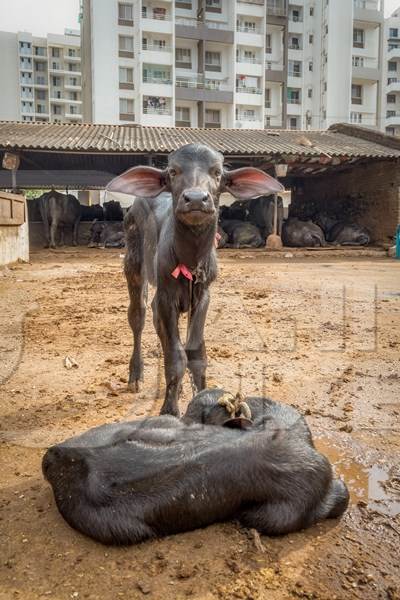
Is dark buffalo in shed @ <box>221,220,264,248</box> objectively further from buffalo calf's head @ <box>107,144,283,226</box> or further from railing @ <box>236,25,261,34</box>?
railing @ <box>236,25,261,34</box>

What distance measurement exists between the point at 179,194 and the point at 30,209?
1819 cm

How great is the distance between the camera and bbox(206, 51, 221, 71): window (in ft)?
140

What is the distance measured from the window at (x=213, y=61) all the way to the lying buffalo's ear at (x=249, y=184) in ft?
141

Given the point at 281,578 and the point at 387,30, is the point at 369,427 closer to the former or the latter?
the point at 281,578

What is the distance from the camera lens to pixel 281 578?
179 centimetres

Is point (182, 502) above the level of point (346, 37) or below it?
below

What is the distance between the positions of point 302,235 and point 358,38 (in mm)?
40137

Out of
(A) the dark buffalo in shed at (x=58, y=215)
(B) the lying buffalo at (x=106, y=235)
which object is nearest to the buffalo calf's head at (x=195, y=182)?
(B) the lying buffalo at (x=106, y=235)

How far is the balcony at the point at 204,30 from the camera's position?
40.5 meters

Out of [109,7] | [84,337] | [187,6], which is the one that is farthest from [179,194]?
[187,6]

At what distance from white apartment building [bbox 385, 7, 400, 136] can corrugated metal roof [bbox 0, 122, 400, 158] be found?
3611cm

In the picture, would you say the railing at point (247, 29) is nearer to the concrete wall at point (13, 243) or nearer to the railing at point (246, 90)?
the railing at point (246, 90)

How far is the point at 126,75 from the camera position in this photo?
40281 mm

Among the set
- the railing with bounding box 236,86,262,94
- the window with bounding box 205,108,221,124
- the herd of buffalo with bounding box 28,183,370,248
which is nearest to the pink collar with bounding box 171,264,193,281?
the herd of buffalo with bounding box 28,183,370,248
